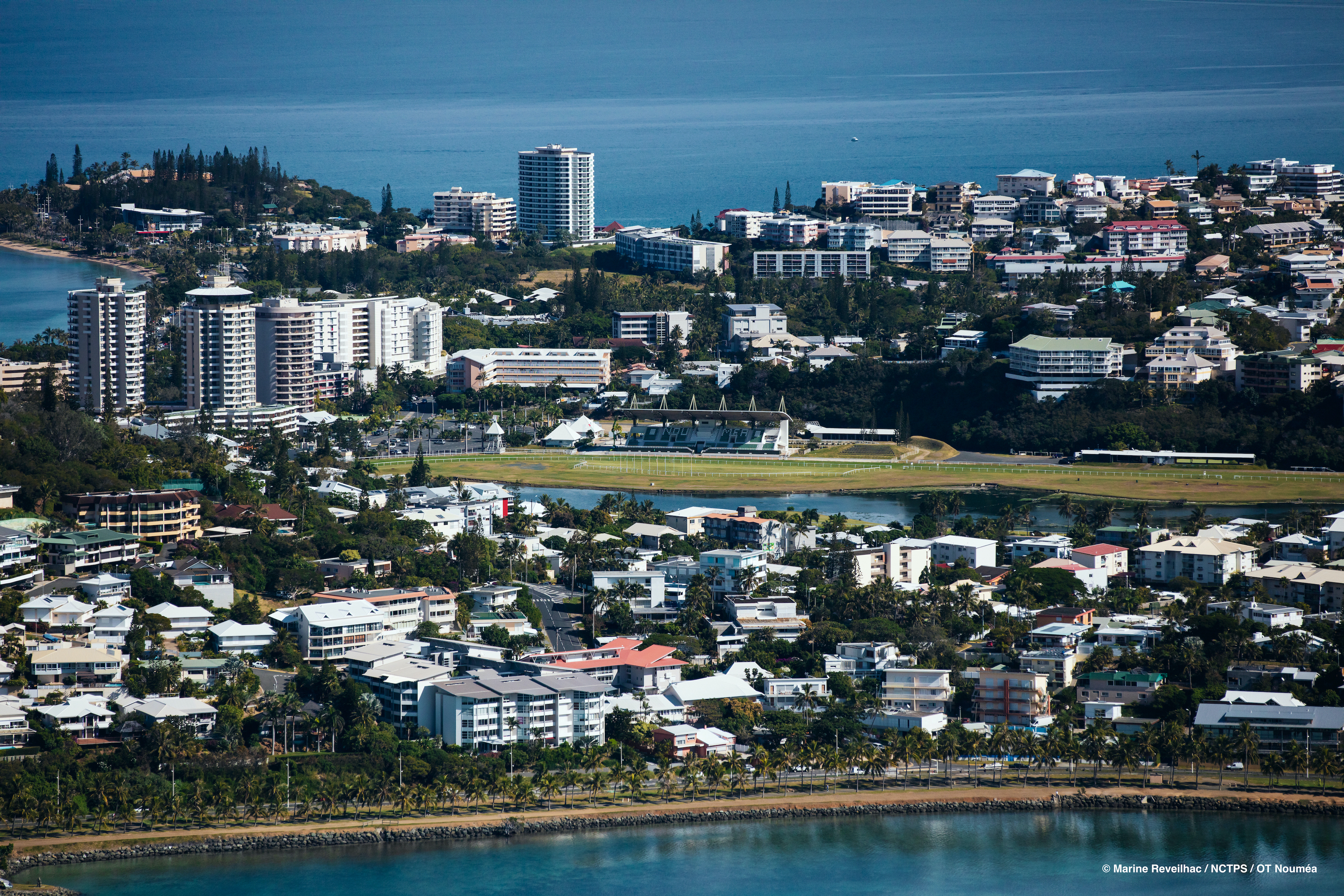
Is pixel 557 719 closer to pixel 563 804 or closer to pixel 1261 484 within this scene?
pixel 563 804

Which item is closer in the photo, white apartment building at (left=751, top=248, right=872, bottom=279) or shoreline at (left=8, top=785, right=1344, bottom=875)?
shoreline at (left=8, top=785, right=1344, bottom=875)

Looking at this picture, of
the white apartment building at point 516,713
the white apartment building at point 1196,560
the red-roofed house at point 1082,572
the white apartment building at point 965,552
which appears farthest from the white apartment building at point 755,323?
the white apartment building at point 516,713

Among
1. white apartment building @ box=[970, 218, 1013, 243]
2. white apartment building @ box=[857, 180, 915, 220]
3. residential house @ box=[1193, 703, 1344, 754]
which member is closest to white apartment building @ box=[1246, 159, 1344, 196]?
white apartment building @ box=[970, 218, 1013, 243]

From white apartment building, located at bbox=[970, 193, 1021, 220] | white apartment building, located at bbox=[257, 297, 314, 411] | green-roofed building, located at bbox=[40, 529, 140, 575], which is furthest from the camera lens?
white apartment building, located at bbox=[970, 193, 1021, 220]

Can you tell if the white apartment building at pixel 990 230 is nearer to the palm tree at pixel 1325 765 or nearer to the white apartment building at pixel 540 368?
the white apartment building at pixel 540 368

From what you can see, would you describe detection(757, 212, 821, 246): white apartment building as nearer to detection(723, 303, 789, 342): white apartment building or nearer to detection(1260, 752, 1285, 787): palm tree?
detection(723, 303, 789, 342): white apartment building

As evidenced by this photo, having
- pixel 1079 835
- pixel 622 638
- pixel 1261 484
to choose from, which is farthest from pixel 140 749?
pixel 1261 484
